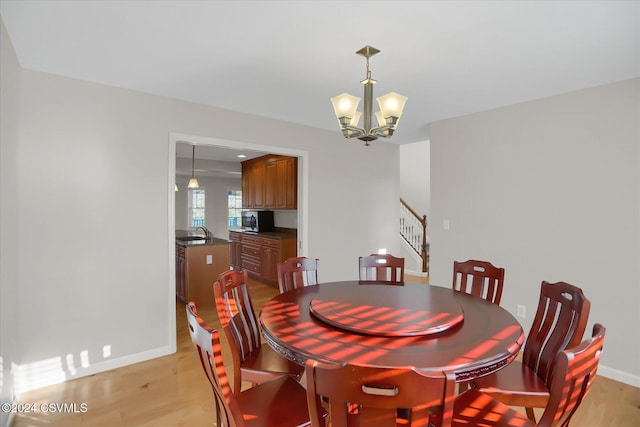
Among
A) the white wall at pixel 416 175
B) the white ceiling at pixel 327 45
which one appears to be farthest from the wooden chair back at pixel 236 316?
the white wall at pixel 416 175

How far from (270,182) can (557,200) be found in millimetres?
4102

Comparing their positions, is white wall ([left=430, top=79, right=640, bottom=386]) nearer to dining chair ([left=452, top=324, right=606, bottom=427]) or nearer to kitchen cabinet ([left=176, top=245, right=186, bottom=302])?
dining chair ([left=452, top=324, right=606, bottom=427])

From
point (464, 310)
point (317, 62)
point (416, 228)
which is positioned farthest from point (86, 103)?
point (416, 228)

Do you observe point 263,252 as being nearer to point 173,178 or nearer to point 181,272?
point 181,272

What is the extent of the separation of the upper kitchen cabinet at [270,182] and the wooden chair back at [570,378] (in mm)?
4278

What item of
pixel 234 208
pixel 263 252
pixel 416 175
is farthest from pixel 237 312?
pixel 234 208

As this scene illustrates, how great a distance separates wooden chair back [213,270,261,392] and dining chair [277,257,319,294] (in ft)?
1.33

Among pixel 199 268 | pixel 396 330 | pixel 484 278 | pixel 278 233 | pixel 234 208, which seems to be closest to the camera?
pixel 396 330

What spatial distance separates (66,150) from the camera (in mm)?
2562

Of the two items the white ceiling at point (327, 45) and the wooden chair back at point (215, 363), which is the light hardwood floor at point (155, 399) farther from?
the white ceiling at point (327, 45)

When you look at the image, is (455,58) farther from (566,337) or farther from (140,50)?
(140,50)

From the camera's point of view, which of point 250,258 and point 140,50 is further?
point 250,258

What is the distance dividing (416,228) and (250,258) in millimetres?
3400

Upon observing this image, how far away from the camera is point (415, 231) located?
674 cm
